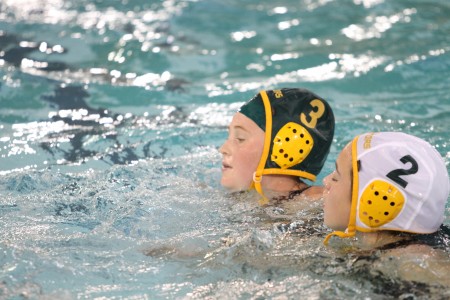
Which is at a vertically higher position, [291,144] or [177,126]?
[291,144]

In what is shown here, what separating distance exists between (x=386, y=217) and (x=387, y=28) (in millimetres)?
6203

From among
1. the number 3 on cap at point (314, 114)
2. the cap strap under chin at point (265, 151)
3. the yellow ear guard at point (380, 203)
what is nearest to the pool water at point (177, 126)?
the cap strap under chin at point (265, 151)

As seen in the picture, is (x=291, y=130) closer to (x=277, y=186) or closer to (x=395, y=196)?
(x=277, y=186)

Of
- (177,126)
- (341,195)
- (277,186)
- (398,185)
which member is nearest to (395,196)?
(398,185)

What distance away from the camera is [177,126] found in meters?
6.45

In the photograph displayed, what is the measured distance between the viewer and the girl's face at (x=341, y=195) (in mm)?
3497

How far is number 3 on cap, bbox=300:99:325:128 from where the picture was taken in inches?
179

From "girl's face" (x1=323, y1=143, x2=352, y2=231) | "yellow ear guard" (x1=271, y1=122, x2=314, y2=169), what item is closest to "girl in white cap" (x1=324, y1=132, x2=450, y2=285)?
"girl's face" (x1=323, y1=143, x2=352, y2=231)

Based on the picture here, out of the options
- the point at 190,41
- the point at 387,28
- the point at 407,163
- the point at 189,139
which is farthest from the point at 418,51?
the point at 407,163

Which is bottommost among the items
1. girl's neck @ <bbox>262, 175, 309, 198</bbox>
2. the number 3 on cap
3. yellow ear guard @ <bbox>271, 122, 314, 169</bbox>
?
girl's neck @ <bbox>262, 175, 309, 198</bbox>

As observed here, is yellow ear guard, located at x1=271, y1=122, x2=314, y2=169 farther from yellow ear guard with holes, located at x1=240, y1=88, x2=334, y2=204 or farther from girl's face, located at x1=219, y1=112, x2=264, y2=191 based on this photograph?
girl's face, located at x1=219, y1=112, x2=264, y2=191

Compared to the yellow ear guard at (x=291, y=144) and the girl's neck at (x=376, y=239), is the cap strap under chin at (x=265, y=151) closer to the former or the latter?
the yellow ear guard at (x=291, y=144)

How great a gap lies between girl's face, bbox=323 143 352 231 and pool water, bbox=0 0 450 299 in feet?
0.65

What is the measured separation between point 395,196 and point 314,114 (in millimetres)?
1327
